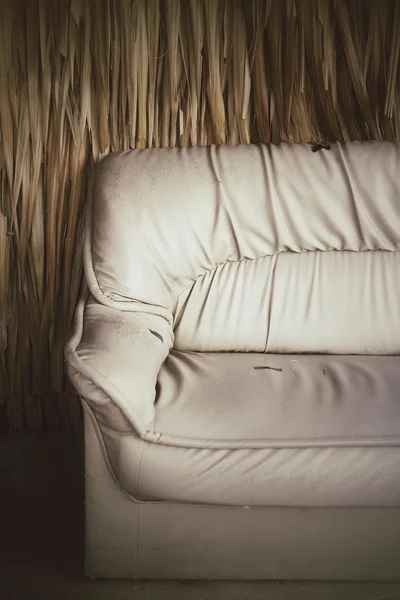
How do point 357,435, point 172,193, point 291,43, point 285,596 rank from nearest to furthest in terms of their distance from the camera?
1. point 357,435
2. point 285,596
3. point 172,193
4. point 291,43

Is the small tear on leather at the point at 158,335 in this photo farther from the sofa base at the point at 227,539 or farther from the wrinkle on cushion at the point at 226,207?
the sofa base at the point at 227,539

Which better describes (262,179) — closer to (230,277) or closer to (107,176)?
(230,277)

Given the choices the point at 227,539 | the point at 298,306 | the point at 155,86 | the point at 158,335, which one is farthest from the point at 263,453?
the point at 155,86

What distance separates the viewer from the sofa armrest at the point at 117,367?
3.51ft

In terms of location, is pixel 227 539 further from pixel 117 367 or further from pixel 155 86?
pixel 155 86

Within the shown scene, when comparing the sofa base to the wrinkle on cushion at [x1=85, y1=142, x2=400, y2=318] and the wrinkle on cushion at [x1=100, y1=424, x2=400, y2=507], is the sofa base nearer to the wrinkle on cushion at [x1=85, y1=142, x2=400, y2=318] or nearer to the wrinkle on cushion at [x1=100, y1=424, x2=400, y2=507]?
the wrinkle on cushion at [x1=100, y1=424, x2=400, y2=507]

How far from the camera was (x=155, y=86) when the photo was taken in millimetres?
1626

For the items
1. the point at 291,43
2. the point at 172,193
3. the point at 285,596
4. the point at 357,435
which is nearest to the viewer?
the point at 357,435

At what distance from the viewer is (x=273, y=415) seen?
43.9 inches

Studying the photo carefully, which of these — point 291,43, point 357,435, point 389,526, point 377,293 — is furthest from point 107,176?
point 389,526

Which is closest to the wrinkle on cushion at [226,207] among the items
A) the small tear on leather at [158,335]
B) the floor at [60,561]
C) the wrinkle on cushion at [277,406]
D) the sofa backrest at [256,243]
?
the sofa backrest at [256,243]

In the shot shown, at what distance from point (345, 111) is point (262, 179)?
389mm

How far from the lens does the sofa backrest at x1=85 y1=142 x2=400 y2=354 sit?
55.1 inches

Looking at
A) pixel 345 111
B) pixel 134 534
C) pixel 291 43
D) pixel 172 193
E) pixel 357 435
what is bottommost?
pixel 134 534
